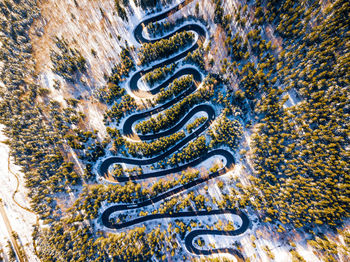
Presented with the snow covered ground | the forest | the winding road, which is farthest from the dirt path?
the winding road

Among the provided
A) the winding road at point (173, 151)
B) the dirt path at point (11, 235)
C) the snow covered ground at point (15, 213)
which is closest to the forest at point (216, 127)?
the winding road at point (173, 151)

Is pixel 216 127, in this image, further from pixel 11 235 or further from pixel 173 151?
pixel 11 235

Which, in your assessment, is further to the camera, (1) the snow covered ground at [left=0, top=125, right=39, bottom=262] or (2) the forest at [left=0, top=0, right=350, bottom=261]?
(1) the snow covered ground at [left=0, top=125, right=39, bottom=262]

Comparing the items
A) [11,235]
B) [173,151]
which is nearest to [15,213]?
[11,235]

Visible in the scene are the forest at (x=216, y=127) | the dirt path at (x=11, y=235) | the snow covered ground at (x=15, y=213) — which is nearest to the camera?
the forest at (x=216, y=127)

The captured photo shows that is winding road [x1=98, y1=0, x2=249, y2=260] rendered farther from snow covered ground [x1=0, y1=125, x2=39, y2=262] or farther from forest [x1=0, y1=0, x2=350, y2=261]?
snow covered ground [x1=0, y1=125, x2=39, y2=262]

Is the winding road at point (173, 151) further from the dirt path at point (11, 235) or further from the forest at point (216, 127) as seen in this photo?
the dirt path at point (11, 235)

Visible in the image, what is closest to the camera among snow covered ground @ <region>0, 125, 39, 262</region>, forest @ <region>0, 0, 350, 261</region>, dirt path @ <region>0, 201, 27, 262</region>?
forest @ <region>0, 0, 350, 261</region>

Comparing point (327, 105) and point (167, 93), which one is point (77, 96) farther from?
Result: point (327, 105)

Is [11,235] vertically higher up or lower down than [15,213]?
lower down

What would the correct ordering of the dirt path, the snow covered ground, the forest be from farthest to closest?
1. the snow covered ground
2. the dirt path
3. the forest
